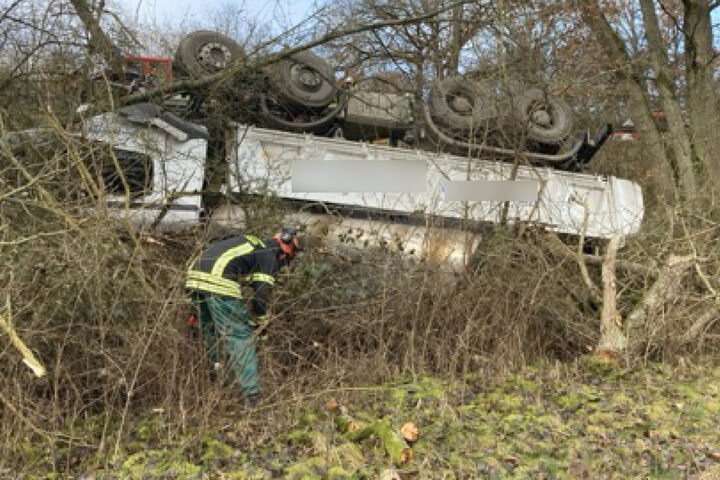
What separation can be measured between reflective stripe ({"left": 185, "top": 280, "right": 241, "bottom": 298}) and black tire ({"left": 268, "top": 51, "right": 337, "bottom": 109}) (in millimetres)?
3701

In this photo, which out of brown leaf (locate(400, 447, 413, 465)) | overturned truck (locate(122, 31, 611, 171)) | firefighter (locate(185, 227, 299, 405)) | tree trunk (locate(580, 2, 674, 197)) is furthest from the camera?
tree trunk (locate(580, 2, 674, 197))

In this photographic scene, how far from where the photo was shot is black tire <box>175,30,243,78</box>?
281 inches

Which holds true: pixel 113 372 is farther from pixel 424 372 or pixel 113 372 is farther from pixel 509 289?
pixel 509 289

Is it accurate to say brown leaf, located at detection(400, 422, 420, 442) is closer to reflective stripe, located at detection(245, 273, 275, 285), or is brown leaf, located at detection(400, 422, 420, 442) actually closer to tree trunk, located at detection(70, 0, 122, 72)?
reflective stripe, located at detection(245, 273, 275, 285)

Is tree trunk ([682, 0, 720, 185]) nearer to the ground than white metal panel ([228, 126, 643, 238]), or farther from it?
farther from it

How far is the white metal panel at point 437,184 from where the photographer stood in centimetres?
655

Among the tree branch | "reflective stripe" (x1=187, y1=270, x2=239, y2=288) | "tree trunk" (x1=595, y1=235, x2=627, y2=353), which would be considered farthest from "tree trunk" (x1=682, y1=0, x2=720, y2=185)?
"reflective stripe" (x1=187, y1=270, x2=239, y2=288)

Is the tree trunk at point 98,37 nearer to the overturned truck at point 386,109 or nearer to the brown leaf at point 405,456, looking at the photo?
the overturned truck at point 386,109

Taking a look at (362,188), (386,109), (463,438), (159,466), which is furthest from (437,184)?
(159,466)

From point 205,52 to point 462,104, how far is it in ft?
10.0

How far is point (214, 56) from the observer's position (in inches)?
287

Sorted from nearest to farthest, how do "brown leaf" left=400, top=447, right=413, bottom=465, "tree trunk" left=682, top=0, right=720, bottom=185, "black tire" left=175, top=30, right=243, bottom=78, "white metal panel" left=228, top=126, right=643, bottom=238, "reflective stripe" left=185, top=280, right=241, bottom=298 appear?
"brown leaf" left=400, top=447, right=413, bottom=465 → "reflective stripe" left=185, top=280, right=241, bottom=298 → "white metal panel" left=228, top=126, right=643, bottom=238 → "black tire" left=175, top=30, right=243, bottom=78 → "tree trunk" left=682, top=0, right=720, bottom=185

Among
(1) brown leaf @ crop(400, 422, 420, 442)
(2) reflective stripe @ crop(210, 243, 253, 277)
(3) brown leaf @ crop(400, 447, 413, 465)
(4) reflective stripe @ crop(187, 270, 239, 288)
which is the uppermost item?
(2) reflective stripe @ crop(210, 243, 253, 277)

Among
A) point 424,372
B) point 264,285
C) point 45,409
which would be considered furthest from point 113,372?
point 424,372
